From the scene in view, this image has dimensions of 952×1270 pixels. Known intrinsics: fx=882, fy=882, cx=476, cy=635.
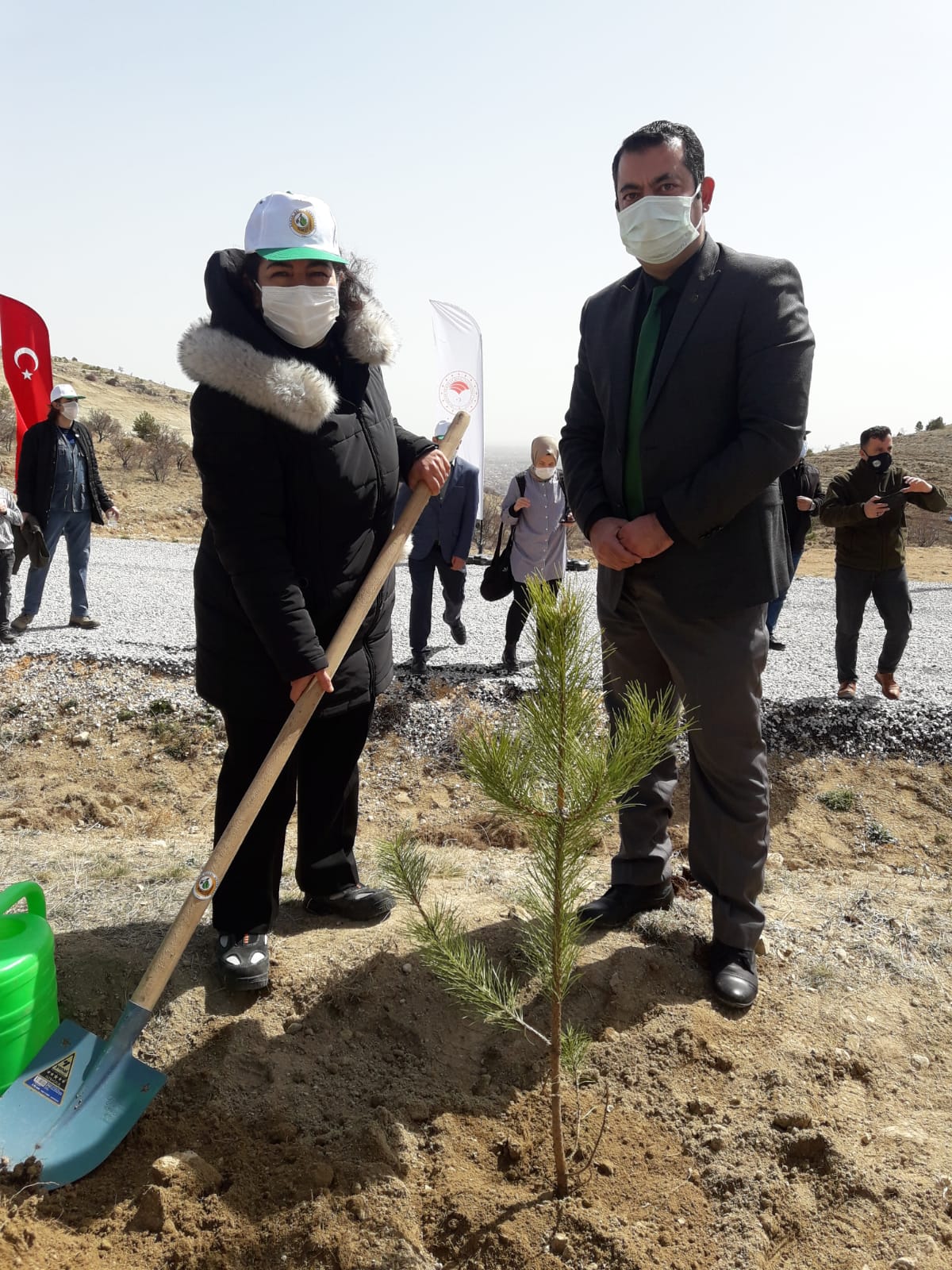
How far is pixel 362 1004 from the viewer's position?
2.56 m

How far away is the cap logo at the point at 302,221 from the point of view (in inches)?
88.6

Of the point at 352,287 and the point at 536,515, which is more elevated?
the point at 352,287

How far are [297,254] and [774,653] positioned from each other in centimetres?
631

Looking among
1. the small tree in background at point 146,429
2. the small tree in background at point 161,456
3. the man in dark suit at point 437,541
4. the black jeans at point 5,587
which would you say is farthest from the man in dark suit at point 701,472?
the small tree in background at point 146,429

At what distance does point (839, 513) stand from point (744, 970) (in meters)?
4.42

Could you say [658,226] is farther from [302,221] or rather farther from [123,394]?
[123,394]

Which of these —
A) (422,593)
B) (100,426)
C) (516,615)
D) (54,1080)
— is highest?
(100,426)

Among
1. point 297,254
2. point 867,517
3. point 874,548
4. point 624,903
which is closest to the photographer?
point 297,254

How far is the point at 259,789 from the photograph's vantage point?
227 centimetres

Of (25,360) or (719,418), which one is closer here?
(719,418)

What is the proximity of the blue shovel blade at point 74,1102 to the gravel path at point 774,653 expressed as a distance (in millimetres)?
3456

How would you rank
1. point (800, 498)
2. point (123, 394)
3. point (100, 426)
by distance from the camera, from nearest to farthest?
point (800, 498) → point (100, 426) → point (123, 394)

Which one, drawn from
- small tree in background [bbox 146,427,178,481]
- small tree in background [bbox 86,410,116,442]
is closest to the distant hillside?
A: small tree in background [bbox 86,410,116,442]

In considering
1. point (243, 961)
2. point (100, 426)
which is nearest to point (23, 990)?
point (243, 961)
